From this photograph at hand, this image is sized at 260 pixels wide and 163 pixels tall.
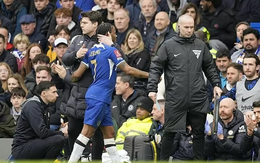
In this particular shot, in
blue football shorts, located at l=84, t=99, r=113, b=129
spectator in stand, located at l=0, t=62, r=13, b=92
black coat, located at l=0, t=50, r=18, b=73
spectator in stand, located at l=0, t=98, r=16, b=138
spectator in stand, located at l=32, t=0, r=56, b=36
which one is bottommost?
spectator in stand, located at l=0, t=98, r=16, b=138

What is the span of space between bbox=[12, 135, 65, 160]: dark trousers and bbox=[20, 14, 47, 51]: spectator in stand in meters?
5.69

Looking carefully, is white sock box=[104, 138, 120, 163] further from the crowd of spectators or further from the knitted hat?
the knitted hat

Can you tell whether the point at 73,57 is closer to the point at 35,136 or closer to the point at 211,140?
the point at 35,136

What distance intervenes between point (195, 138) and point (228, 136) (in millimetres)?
1253

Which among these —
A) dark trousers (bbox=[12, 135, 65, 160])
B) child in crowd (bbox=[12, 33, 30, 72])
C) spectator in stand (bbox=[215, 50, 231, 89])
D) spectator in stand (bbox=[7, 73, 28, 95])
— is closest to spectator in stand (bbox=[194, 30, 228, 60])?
spectator in stand (bbox=[215, 50, 231, 89])

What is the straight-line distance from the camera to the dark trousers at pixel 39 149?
1463 cm

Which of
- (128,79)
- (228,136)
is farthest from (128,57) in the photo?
(228,136)

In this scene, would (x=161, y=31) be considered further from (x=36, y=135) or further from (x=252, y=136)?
(x=36, y=135)

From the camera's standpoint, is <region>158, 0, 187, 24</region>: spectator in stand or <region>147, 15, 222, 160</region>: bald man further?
<region>158, 0, 187, 24</region>: spectator in stand

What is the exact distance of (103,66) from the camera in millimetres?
13523

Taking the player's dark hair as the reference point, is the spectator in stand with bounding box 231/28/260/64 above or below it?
above

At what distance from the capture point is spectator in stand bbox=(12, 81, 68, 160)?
1459 centimetres

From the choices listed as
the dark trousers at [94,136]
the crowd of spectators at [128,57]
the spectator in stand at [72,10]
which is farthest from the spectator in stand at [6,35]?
the dark trousers at [94,136]

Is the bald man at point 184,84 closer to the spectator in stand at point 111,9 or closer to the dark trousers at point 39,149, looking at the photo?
the dark trousers at point 39,149
